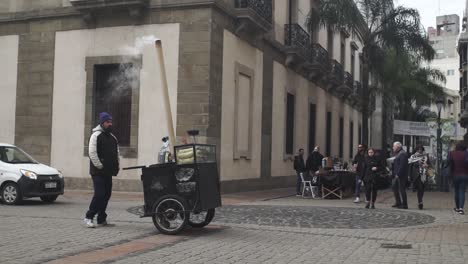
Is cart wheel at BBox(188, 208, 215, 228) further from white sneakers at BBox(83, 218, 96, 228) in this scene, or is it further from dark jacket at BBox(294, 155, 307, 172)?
dark jacket at BBox(294, 155, 307, 172)

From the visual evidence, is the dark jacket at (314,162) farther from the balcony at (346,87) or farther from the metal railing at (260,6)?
the balcony at (346,87)

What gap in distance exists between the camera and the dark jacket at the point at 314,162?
1842cm

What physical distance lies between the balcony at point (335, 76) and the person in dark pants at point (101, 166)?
20.4m

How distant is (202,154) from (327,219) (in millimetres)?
3632

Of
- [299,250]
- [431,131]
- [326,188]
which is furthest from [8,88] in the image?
[431,131]

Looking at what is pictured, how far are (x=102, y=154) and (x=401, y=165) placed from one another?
7997 millimetres

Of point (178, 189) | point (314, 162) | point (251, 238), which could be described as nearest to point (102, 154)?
point (178, 189)

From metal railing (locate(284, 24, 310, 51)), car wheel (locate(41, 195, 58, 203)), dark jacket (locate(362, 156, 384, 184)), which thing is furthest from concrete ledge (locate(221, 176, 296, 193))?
metal railing (locate(284, 24, 310, 51))

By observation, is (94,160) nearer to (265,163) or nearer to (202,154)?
(202,154)

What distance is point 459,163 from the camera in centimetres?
1321

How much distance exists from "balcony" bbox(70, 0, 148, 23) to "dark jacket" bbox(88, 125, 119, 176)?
8.35m

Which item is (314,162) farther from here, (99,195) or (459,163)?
(99,195)

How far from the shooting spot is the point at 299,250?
759 cm

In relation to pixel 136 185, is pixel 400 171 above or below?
above
